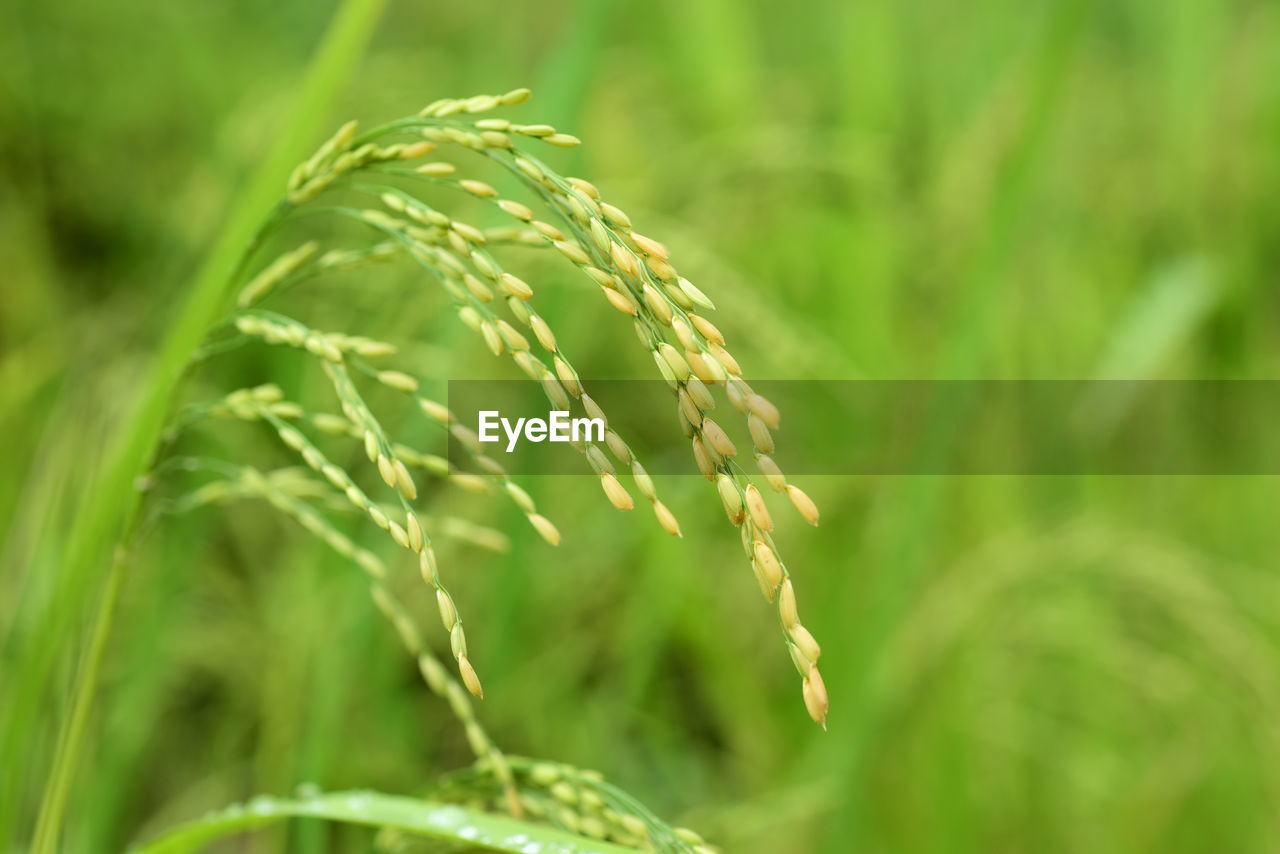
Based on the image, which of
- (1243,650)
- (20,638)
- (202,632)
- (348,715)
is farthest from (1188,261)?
(20,638)

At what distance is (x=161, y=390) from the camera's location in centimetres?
62

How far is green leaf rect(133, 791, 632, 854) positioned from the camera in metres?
0.46

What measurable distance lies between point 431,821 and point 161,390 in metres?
0.30

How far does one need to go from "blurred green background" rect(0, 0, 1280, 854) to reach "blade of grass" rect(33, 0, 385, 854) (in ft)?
0.17

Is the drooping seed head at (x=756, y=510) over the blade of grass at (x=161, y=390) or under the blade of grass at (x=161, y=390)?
under

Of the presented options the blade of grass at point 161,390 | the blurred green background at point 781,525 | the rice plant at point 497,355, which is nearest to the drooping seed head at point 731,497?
the rice plant at point 497,355

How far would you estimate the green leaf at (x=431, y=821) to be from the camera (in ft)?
1.50

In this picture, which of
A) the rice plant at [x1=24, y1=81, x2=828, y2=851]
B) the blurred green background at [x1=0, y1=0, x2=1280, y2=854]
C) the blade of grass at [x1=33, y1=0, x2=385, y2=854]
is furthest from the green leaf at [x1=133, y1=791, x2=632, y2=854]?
the blurred green background at [x1=0, y1=0, x2=1280, y2=854]

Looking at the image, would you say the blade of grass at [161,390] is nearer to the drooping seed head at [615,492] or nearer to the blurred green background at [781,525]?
the blurred green background at [781,525]

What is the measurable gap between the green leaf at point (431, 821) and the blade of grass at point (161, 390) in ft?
0.39

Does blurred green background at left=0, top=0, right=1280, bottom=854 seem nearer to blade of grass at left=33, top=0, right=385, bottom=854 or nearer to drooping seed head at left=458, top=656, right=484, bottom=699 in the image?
blade of grass at left=33, top=0, right=385, bottom=854

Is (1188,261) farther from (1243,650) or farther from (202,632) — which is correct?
(202,632)

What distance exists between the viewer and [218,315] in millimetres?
619

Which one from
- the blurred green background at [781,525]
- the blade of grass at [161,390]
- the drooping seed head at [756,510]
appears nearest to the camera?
the drooping seed head at [756,510]
